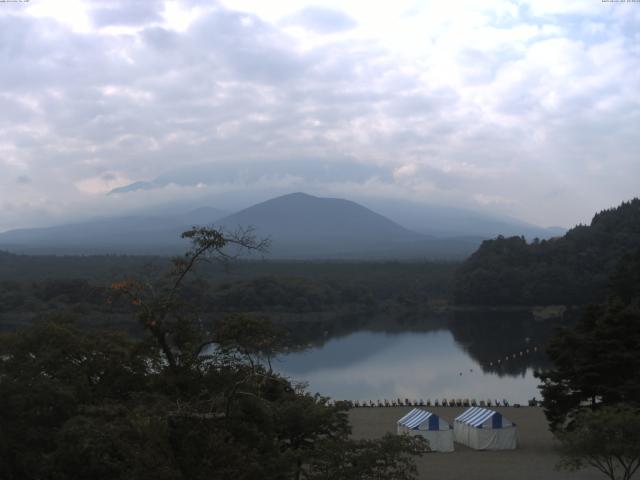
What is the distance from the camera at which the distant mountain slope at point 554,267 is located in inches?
1804

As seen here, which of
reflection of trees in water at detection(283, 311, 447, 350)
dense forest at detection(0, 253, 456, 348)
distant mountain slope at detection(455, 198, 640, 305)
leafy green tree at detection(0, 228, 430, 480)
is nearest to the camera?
leafy green tree at detection(0, 228, 430, 480)

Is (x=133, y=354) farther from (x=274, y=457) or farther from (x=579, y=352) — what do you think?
(x=579, y=352)

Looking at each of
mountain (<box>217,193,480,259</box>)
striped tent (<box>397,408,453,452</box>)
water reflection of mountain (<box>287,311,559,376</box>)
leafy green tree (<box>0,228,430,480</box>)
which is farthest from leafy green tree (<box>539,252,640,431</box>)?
mountain (<box>217,193,480,259</box>)

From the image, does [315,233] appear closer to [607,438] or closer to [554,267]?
[554,267]

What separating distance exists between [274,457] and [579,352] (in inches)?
319

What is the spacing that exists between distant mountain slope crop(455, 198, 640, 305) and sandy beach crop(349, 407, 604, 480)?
3063 centimetres

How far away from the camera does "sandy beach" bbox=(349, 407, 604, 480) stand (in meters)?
10.8

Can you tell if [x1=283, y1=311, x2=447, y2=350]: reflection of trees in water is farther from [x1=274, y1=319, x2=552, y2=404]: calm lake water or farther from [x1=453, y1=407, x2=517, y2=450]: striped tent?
[x1=453, y1=407, x2=517, y2=450]: striped tent

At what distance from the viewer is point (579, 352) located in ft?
39.8

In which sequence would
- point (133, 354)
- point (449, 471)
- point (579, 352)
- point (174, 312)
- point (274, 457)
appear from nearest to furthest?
point (274, 457) < point (174, 312) < point (133, 354) < point (449, 471) < point (579, 352)

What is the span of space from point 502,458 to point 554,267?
3687 centimetres

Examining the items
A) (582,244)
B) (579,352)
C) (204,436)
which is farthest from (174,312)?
(582,244)

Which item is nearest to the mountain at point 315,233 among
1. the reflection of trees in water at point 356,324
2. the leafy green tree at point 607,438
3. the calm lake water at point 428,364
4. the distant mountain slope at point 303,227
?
the distant mountain slope at point 303,227

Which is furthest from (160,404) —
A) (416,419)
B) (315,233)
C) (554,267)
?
(315,233)
